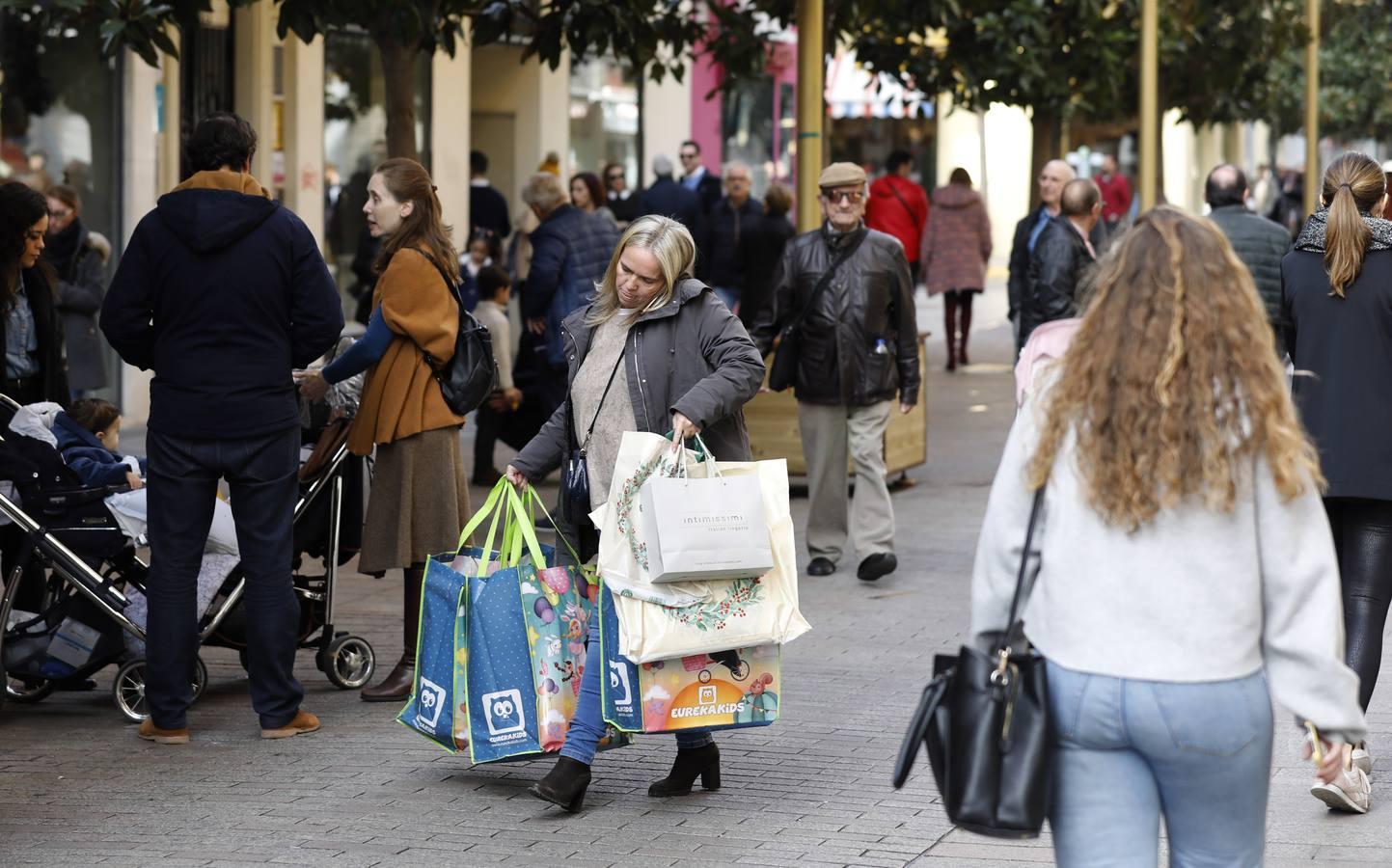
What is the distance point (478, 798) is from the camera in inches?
236

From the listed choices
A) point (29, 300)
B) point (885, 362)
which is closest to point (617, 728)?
point (29, 300)

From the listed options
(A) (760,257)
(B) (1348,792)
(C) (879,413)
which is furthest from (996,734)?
(A) (760,257)

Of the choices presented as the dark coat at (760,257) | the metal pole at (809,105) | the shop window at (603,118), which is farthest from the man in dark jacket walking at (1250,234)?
the shop window at (603,118)

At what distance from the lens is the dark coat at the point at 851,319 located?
31.0 feet

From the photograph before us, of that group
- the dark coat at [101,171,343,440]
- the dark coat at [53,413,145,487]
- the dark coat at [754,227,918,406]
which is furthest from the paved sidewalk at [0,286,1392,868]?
the dark coat at [754,227,918,406]

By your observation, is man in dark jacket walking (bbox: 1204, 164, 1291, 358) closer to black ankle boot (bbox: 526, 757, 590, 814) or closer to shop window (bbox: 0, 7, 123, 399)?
black ankle boot (bbox: 526, 757, 590, 814)

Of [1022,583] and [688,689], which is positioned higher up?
[1022,583]

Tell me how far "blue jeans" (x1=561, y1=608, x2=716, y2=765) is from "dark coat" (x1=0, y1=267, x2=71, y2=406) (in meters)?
3.18

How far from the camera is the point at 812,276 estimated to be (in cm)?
952

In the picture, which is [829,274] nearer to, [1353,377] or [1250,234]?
[1250,234]

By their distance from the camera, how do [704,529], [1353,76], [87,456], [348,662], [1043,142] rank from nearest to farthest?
[704,529] < [87,456] < [348,662] < [1043,142] < [1353,76]

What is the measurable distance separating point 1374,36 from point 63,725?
122 feet

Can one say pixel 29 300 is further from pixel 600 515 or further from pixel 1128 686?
pixel 1128 686

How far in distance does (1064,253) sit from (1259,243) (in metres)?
2.20
